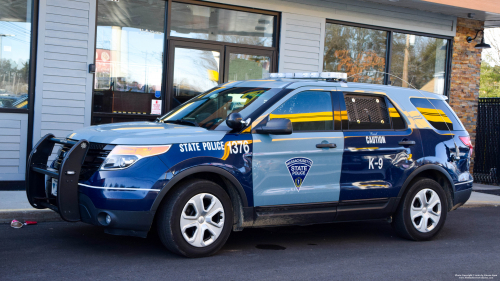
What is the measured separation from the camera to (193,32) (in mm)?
10195

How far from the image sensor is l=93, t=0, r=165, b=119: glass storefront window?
Result: 9406 mm

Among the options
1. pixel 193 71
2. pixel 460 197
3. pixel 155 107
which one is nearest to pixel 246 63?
pixel 193 71

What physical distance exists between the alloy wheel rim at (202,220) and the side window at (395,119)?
2.46 m

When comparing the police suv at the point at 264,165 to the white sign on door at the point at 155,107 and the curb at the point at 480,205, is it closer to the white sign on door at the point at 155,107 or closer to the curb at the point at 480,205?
the curb at the point at 480,205

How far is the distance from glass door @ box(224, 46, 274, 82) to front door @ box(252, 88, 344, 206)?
4.85 meters

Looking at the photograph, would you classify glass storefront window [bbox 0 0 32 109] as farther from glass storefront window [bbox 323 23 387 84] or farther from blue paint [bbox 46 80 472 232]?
glass storefront window [bbox 323 23 387 84]

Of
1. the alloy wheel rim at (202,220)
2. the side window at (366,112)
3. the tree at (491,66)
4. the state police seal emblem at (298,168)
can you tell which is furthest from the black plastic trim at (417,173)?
the tree at (491,66)

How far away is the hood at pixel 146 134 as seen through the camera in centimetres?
496

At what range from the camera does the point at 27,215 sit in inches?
266

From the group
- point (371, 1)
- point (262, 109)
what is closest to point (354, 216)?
point (262, 109)

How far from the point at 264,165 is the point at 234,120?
22.3 inches

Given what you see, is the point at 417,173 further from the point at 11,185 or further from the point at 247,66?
the point at 11,185

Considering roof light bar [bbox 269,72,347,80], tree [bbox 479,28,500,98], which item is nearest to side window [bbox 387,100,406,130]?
roof light bar [bbox 269,72,347,80]

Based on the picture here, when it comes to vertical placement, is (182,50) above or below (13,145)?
above
